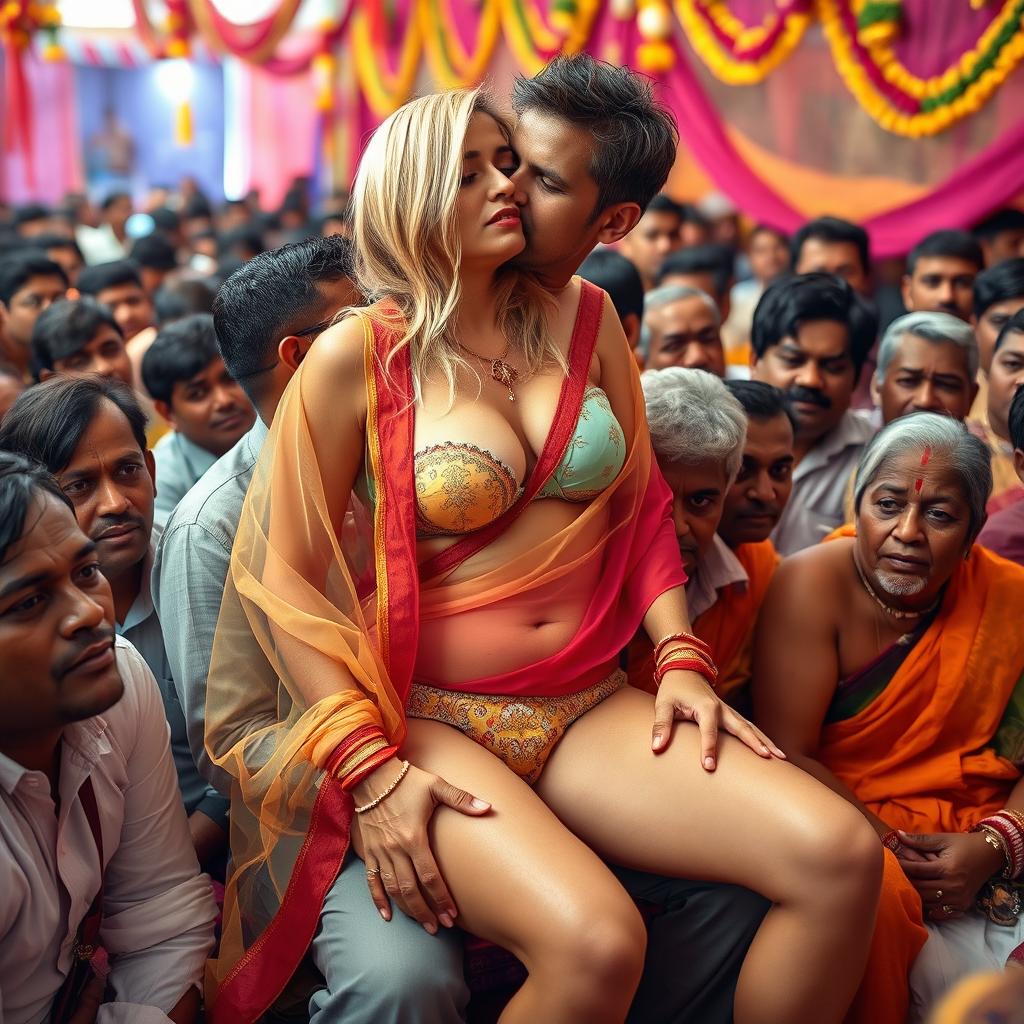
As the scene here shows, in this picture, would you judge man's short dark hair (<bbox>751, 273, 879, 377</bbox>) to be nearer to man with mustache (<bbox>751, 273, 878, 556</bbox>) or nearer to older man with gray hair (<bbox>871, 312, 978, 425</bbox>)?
man with mustache (<bbox>751, 273, 878, 556</bbox>)

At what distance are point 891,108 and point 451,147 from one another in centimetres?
465

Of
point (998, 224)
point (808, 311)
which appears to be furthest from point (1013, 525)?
point (998, 224)

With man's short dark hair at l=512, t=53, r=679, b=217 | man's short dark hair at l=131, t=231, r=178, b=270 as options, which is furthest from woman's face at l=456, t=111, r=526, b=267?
man's short dark hair at l=131, t=231, r=178, b=270

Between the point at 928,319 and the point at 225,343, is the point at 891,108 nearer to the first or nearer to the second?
the point at 928,319

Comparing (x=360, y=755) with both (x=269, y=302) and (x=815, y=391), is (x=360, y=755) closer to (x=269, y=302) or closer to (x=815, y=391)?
(x=269, y=302)

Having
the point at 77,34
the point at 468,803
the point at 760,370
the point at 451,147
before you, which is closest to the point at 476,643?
the point at 468,803

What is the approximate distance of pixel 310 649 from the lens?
194cm

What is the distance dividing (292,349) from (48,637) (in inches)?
35.0

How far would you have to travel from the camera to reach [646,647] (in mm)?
2471

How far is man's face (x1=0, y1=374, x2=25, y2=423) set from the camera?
3.15 m

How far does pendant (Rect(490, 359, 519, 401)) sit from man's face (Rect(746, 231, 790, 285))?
Result: 4752 millimetres

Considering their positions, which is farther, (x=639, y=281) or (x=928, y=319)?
(x=639, y=281)

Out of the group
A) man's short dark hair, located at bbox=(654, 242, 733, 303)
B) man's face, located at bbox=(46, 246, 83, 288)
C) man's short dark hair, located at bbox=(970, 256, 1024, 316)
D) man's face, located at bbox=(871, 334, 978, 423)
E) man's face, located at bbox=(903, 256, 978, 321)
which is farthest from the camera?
man's face, located at bbox=(46, 246, 83, 288)

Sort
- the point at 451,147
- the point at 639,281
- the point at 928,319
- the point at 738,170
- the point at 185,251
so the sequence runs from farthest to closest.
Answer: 1. the point at 185,251
2. the point at 738,170
3. the point at 639,281
4. the point at 928,319
5. the point at 451,147
